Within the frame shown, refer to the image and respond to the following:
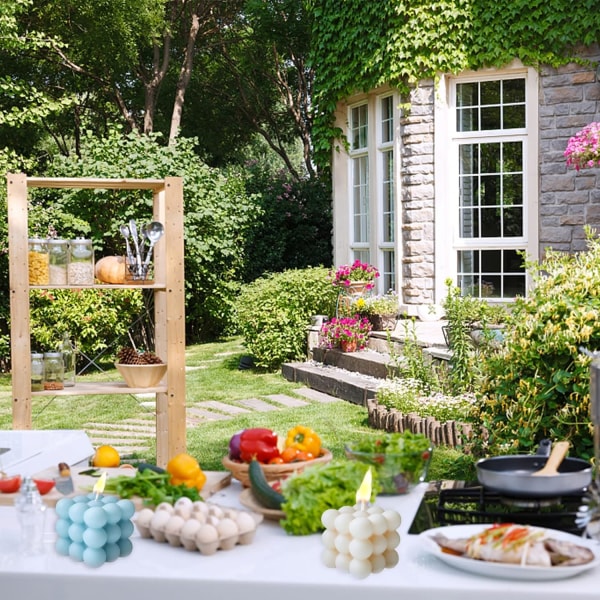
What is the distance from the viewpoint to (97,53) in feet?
50.0

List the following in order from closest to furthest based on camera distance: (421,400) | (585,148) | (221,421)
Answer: (421,400) → (221,421) → (585,148)

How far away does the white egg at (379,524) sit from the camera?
181 centimetres

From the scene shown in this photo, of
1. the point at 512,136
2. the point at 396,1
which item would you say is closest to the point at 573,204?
the point at 512,136

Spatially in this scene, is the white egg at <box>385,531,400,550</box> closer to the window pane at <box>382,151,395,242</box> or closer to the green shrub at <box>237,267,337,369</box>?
the green shrub at <box>237,267,337,369</box>

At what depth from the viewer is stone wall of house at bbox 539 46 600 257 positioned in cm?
915

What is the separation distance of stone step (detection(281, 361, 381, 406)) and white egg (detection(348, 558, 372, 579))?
6.02 metres

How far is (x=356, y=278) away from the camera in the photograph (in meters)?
10.0

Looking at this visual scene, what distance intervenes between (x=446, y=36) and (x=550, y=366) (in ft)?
19.4

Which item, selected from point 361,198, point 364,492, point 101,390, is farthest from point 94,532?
point 361,198

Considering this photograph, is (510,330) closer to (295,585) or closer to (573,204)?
(295,585)

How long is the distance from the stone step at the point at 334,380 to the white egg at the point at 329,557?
19.6ft

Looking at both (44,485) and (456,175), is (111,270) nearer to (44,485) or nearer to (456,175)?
(44,485)

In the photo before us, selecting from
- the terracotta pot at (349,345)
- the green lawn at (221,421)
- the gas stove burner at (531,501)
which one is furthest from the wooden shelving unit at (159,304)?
the terracotta pot at (349,345)

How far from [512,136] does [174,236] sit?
18.0 ft
